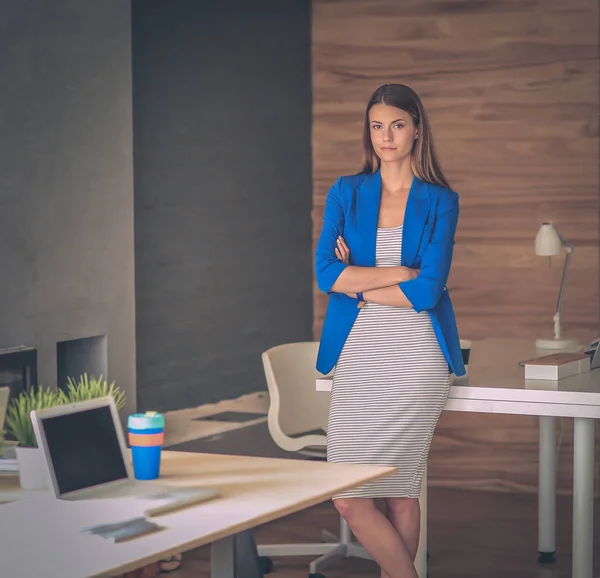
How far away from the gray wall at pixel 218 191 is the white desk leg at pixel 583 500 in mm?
2777

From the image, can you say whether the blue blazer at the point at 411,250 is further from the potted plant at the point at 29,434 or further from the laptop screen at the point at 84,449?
the laptop screen at the point at 84,449

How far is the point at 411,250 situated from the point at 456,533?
84.6 inches

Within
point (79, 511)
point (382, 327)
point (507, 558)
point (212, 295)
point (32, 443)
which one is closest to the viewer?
point (79, 511)

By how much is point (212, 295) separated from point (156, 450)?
3.72 m

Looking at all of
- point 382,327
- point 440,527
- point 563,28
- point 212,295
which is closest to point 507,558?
point 440,527

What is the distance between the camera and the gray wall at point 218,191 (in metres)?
5.64

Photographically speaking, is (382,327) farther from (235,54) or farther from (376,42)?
(235,54)

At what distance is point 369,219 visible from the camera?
3.25 meters

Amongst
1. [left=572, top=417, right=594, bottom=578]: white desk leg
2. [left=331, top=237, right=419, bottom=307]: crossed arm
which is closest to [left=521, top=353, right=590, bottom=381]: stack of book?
[left=572, top=417, right=594, bottom=578]: white desk leg

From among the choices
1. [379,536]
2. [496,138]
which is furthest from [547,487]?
[496,138]

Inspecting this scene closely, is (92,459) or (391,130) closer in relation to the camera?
(92,459)

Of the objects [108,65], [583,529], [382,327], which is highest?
[108,65]

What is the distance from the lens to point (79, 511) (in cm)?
209

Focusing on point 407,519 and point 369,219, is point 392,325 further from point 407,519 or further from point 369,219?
point 407,519
